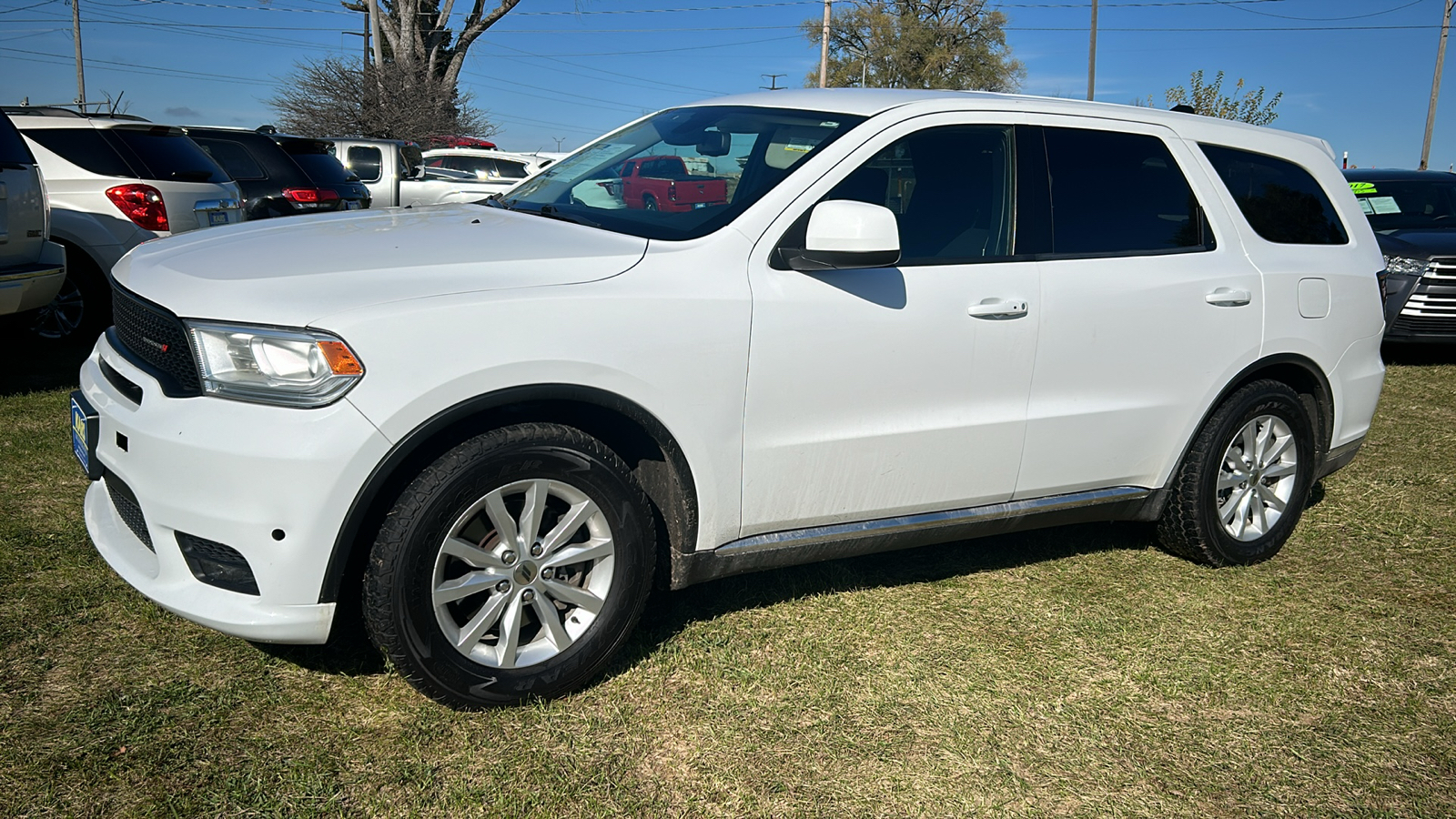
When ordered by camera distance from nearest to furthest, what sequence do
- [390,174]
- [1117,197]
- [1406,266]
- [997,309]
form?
1. [997,309]
2. [1117,197]
3. [1406,266]
4. [390,174]

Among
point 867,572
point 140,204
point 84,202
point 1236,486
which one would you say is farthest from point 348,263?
point 84,202

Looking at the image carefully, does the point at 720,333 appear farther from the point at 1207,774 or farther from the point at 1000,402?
the point at 1207,774

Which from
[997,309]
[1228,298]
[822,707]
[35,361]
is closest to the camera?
[822,707]

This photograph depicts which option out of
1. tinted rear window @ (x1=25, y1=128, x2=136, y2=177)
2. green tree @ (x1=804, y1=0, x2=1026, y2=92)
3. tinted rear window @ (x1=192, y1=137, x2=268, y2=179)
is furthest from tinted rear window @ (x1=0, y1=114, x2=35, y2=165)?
green tree @ (x1=804, y1=0, x2=1026, y2=92)

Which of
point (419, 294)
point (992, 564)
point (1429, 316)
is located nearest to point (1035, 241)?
point (992, 564)

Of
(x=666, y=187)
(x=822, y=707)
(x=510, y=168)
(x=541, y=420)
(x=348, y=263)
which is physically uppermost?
(x=510, y=168)

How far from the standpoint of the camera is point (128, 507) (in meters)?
3.04

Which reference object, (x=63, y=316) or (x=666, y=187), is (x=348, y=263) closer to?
(x=666, y=187)

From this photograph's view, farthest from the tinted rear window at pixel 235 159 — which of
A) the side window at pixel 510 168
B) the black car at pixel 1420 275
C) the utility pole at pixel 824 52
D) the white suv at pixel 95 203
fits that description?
the utility pole at pixel 824 52

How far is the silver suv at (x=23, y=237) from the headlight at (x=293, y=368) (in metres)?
4.45

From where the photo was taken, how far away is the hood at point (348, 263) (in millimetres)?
2699

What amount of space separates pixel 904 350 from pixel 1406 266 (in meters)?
8.35

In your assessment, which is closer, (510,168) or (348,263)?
(348,263)

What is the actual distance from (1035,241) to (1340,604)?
200cm
